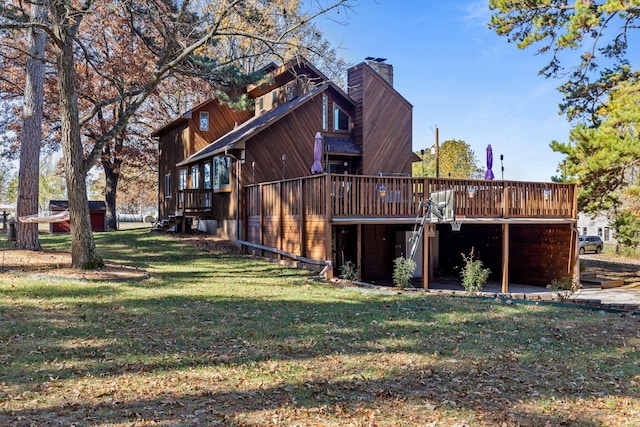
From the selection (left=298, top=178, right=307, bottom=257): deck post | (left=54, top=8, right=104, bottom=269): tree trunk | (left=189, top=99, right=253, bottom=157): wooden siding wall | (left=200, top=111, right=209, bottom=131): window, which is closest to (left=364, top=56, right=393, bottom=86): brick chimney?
(left=189, top=99, right=253, bottom=157): wooden siding wall

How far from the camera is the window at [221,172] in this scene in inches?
746

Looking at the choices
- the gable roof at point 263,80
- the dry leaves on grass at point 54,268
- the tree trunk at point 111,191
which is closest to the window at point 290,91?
the gable roof at point 263,80

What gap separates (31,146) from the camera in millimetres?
13500

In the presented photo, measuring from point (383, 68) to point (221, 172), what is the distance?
8.31m

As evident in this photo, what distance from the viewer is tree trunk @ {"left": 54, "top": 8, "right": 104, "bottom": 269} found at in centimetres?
1048

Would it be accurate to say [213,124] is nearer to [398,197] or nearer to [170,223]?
[170,223]

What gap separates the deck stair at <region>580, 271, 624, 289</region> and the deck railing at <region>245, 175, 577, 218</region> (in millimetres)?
2535

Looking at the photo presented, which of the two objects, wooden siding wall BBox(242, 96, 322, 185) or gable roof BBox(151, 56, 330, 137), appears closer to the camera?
wooden siding wall BBox(242, 96, 322, 185)

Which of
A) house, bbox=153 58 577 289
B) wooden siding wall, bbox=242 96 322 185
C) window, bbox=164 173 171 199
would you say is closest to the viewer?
house, bbox=153 58 577 289

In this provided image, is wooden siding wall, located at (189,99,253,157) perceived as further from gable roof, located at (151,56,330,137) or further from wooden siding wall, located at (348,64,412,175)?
wooden siding wall, located at (348,64,412,175)

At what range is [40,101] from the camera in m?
13.8

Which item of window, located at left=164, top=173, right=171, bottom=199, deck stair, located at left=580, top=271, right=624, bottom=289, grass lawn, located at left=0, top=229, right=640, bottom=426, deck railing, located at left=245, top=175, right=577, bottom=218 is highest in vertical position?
window, located at left=164, top=173, right=171, bottom=199

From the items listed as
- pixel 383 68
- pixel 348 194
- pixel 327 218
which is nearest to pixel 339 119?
pixel 383 68

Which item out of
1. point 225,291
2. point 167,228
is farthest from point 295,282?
point 167,228
